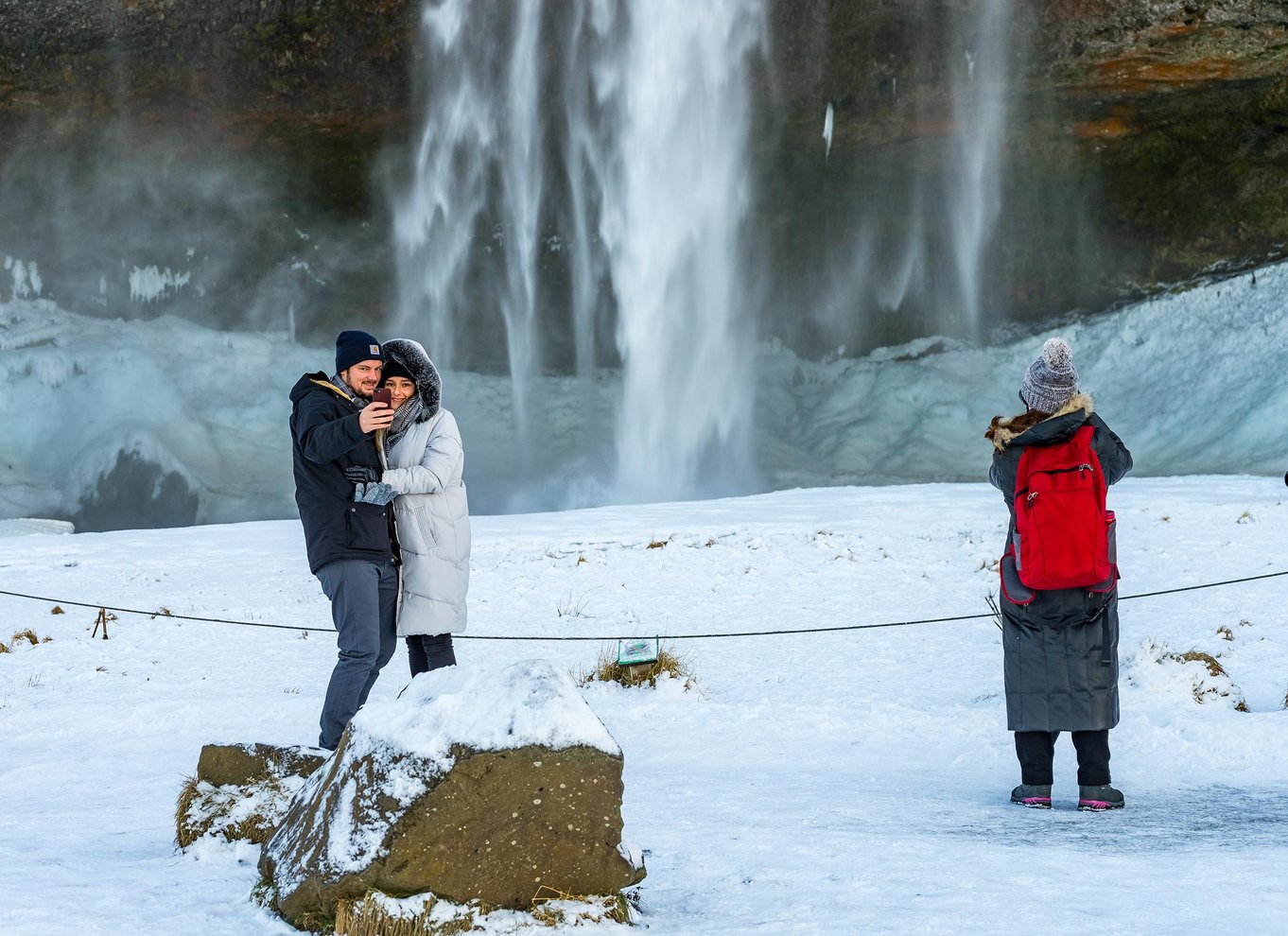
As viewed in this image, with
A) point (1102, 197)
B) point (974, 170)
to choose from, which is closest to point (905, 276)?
point (974, 170)

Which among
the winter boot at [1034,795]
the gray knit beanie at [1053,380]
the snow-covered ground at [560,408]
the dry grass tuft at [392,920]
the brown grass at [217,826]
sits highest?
the snow-covered ground at [560,408]

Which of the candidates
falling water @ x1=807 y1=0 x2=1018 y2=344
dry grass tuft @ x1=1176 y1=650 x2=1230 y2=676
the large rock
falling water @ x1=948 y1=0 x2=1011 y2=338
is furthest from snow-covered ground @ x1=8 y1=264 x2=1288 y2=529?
the large rock

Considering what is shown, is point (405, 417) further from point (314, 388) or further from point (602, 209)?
point (602, 209)

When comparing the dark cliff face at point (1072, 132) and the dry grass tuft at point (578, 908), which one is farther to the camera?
the dark cliff face at point (1072, 132)

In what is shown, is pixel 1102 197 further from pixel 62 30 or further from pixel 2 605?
pixel 2 605

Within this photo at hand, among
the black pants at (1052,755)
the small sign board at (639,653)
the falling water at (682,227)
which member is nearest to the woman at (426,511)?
the black pants at (1052,755)

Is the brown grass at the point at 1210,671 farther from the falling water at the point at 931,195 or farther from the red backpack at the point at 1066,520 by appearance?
the falling water at the point at 931,195

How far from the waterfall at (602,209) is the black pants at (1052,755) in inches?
723

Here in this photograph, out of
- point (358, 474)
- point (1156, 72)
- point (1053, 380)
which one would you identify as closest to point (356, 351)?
point (358, 474)

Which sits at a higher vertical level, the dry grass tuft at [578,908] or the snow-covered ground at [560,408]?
the snow-covered ground at [560,408]

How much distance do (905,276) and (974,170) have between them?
8.77 feet

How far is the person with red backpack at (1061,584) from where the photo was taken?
392 cm

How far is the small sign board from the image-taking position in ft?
21.2

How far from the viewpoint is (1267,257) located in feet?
75.3
